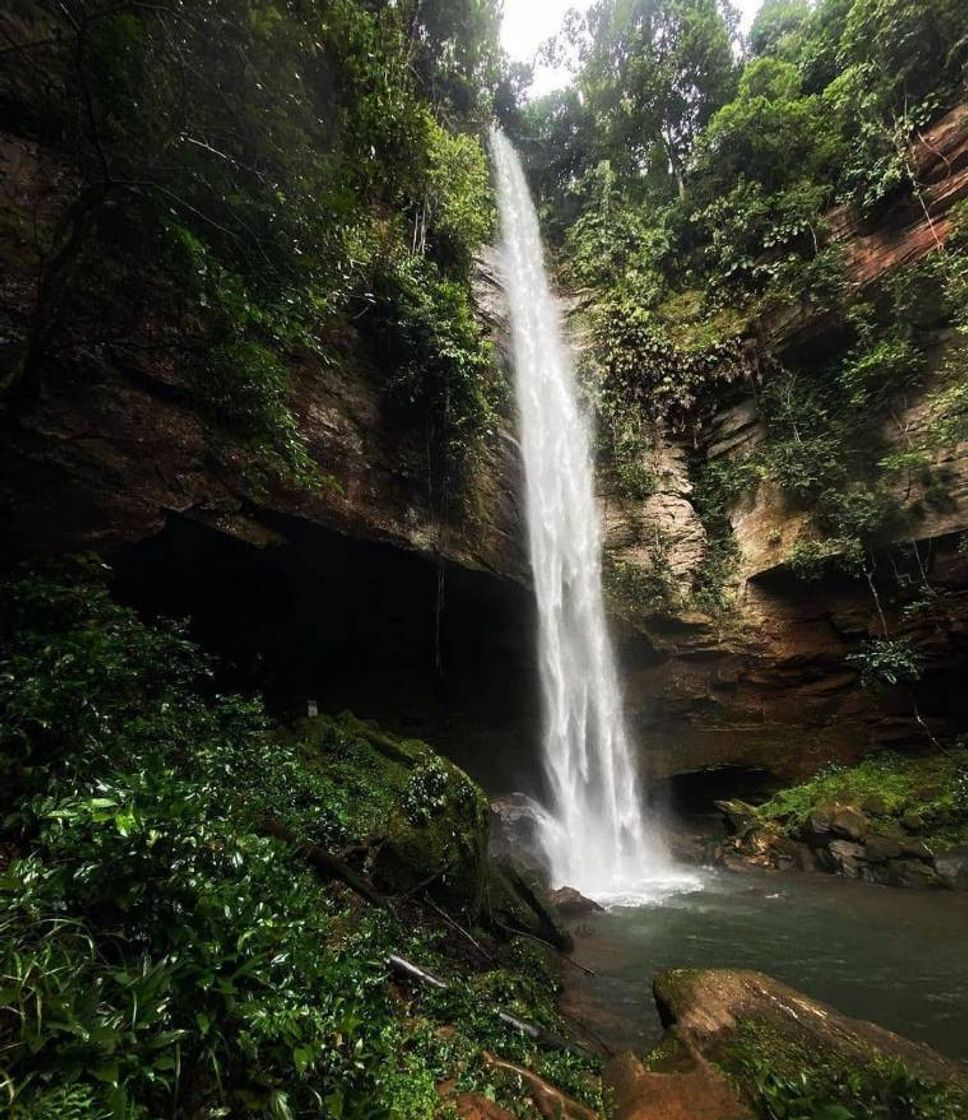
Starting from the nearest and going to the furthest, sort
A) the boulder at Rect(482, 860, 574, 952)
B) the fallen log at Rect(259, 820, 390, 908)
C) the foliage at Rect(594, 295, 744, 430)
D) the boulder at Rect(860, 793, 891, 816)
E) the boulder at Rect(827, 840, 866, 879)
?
the fallen log at Rect(259, 820, 390, 908) → the boulder at Rect(482, 860, 574, 952) → the boulder at Rect(827, 840, 866, 879) → the boulder at Rect(860, 793, 891, 816) → the foliage at Rect(594, 295, 744, 430)

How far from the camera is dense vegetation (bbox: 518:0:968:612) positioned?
1204cm

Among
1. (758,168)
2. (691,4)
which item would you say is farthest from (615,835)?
(691,4)

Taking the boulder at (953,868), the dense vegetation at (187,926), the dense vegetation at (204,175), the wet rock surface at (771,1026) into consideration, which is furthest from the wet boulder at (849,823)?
the dense vegetation at (204,175)

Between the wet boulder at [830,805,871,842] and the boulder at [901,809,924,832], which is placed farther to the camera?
the wet boulder at [830,805,871,842]

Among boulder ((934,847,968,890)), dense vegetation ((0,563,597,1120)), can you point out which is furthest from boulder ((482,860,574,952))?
boulder ((934,847,968,890))

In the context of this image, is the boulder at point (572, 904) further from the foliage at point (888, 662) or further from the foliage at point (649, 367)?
the foliage at point (649, 367)

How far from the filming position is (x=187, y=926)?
7.73 feet

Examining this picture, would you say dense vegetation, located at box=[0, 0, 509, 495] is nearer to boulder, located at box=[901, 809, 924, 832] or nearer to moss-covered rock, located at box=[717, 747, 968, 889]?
moss-covered rock, located at box=[717, 747, 968, 889]

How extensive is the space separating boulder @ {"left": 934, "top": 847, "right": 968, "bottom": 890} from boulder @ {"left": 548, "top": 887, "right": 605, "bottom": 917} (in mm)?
5501

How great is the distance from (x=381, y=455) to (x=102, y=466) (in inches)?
181

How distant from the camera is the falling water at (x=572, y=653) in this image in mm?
12586

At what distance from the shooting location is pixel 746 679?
1341 cm

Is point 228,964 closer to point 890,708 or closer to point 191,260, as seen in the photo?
point 191,260

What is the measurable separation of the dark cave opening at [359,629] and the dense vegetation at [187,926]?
338 centimetres
